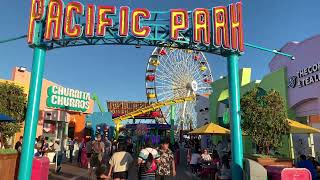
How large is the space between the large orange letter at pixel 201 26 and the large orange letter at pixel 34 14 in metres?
4.75

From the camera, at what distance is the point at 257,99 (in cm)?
1103

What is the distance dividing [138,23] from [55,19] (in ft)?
8.31

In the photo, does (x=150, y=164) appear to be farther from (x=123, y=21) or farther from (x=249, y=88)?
(x=249, y=88)

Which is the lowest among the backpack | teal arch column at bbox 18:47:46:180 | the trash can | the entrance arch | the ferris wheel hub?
the trash can

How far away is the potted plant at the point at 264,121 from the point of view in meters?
10.6

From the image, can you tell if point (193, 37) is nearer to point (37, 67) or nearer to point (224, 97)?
point (37, 67)

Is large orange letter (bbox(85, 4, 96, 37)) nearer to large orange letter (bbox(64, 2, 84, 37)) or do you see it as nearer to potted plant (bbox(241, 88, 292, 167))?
large orange letter (bbox(64, 2, 84, 37))

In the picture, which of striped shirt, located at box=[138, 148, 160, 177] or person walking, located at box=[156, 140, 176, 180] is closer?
striped shirt, located at box=[138, 148, 160, 177]

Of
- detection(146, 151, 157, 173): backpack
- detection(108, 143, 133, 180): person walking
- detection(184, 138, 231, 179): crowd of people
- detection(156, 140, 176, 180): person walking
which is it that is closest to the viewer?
detection(146, 151, 157, 173): backpack

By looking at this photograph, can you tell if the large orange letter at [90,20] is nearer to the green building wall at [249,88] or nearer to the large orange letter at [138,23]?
the large orange letter at [138,23]

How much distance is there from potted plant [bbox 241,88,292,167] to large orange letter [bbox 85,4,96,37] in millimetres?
5421

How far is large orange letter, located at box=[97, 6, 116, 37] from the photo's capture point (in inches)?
413

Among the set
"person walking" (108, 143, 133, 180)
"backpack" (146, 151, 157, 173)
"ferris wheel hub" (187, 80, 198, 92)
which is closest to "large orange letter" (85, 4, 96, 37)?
"person walking" (108, 143, 133, 180)

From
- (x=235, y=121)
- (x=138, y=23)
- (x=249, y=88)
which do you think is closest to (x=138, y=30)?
(x=138, y=23)
